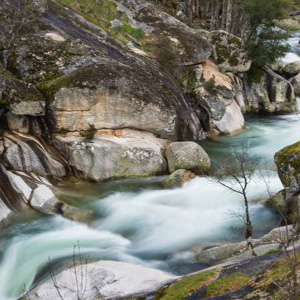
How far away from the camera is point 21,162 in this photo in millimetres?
17969

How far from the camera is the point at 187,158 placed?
65.9 ft

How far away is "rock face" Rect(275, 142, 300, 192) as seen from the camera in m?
14.2

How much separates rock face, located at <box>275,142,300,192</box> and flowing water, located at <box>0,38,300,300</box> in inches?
71.9

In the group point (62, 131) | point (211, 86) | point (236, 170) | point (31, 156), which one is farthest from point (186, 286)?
point (211, 86)

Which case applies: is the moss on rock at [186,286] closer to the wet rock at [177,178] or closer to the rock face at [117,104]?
the wet rock at [177,178]

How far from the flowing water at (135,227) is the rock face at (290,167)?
71.9 inches

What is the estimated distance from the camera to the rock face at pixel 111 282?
35.0ft

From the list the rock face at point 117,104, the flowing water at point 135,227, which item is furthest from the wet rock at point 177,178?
the rock face at point 117,104

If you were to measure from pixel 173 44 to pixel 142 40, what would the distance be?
82.6 inches

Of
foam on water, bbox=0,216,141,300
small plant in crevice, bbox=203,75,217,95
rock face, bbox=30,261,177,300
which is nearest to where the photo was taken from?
rock face, bbox=30,261,177,300

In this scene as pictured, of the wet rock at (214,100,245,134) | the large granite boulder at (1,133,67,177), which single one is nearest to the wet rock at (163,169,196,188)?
the large granite boulder at (1,133,67,177)

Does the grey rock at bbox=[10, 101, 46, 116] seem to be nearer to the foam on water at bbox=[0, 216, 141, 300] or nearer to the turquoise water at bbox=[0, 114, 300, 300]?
the turquoise water at bbox=[0, 114, 300, 300]

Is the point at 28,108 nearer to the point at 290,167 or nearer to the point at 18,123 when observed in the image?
the point at 18,123

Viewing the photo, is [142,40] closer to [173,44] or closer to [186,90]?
[173,44]
